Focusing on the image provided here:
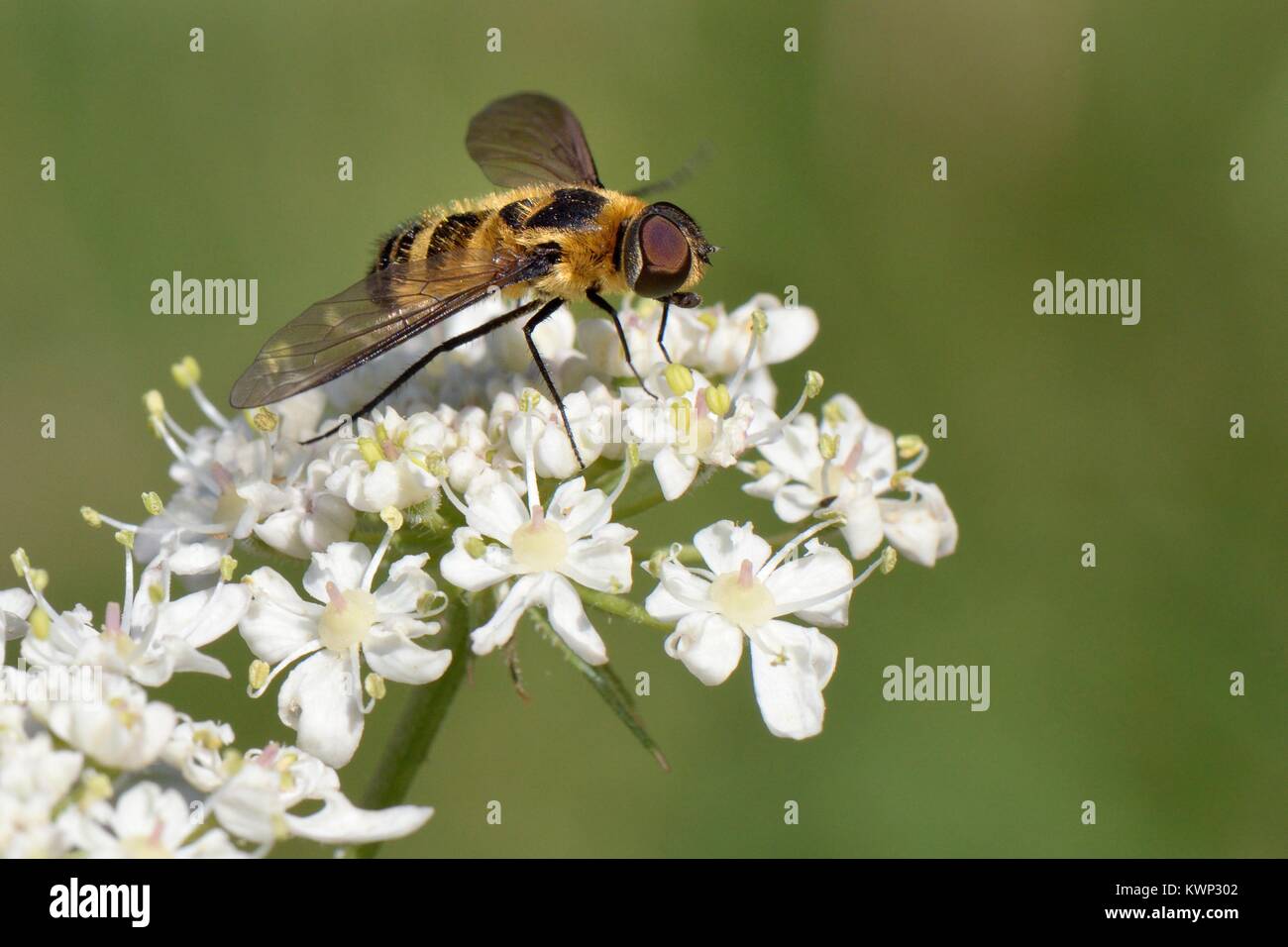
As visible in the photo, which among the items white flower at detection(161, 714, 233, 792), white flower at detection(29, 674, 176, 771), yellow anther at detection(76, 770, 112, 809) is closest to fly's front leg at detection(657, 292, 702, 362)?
white flower at detection(161, 714, 233, 792)

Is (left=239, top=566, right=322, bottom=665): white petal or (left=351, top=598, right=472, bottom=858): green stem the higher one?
(left=239, top=566, right=322, bottom=665): white petal

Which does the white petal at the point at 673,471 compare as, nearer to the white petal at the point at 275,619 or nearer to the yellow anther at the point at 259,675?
the white petal at the point at 275,619

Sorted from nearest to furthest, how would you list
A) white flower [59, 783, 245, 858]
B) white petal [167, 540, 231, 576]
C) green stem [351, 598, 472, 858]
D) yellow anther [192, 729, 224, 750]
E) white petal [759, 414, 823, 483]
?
1. white flower [59, 783, 245, 858]
2. yellow anther [192, 729, 224, 750]
3. green stem [351, 598, 472, 858]
4. white petal [167, 540, 231, 576]
5. white petal [759, 414, 823, 483]

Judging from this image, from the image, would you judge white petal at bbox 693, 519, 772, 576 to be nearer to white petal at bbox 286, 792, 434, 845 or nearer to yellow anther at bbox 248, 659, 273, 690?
white petal at bbox 286, 792, 434, 845

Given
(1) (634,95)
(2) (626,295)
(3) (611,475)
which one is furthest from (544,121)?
(1) (634,95)

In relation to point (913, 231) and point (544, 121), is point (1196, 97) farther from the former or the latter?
point (544, 121)

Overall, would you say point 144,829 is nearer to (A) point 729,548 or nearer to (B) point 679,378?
(A) point 729,548
